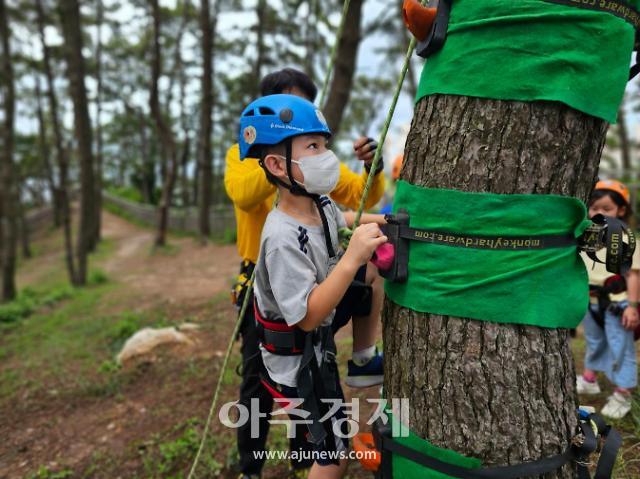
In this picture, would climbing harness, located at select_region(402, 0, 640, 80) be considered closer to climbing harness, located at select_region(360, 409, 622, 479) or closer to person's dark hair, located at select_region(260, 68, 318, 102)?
person's dark hair, located at select_region(260, 68, 318, 102)

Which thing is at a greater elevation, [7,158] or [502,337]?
[7,158]

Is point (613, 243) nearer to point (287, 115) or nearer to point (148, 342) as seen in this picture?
point (287, 115)

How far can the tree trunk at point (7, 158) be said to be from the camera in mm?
10211

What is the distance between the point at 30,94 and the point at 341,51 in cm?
2695

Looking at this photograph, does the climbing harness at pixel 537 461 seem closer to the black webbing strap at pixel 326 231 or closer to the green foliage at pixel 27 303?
the black webbing strap at pixel 326 231

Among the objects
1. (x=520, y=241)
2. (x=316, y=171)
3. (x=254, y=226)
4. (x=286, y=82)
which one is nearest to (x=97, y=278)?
(x=254, y=226)

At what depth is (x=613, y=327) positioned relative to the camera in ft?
10.7

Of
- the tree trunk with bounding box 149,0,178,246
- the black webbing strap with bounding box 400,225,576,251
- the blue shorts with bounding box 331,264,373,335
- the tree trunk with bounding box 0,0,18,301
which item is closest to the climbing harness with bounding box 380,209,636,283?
the black webbing strap with bounding box 400,225,576,251

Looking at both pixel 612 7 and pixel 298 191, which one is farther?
pixel 298 191

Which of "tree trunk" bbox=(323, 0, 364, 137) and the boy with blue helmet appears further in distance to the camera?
"tree trunk" bbox=(323, 0, 364, 137)

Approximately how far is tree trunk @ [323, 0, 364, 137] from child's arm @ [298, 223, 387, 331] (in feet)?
18.3

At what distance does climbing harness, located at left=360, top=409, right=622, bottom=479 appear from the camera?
136cm

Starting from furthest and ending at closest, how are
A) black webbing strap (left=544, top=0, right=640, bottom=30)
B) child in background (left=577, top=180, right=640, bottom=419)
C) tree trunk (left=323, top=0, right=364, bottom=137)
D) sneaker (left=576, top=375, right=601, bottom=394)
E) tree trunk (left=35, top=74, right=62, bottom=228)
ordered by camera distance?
tree trunk (left=35, top=74, right=62, bottom=228) < tree trunk (left=323, top=0, right=364, bottom=137) < sneaker (left=576, top=375, right=601, bottom=394) < child in background (left=577, top=180, right=640, bottom=419) < black webbing strap (left=544, top=0, right=640, bottom=30)

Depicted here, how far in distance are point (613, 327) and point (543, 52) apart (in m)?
2.75
